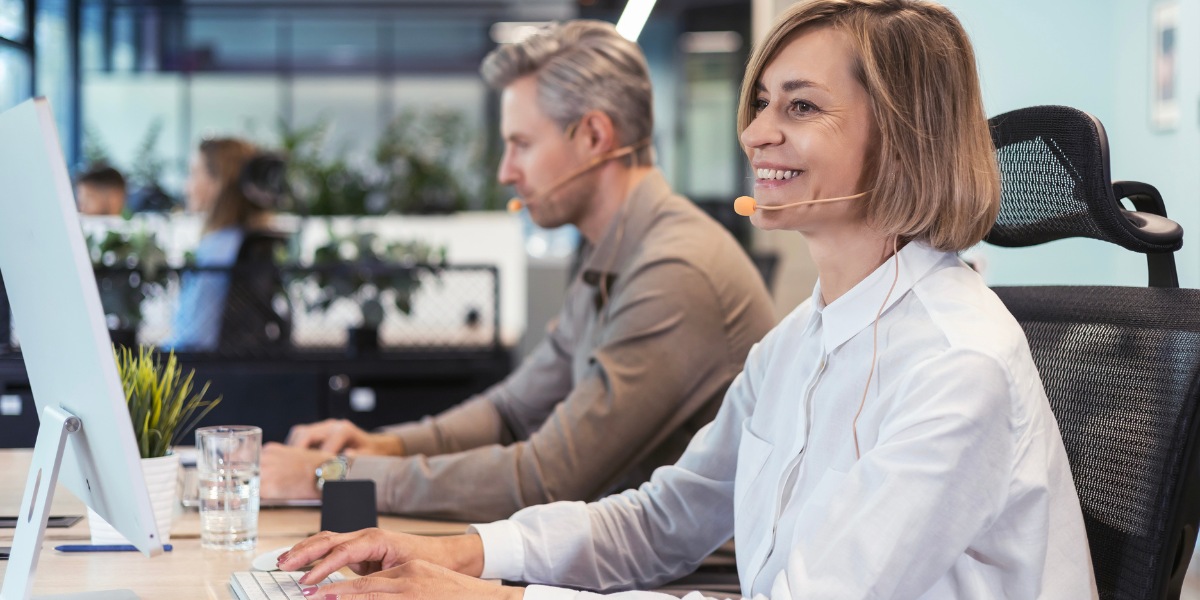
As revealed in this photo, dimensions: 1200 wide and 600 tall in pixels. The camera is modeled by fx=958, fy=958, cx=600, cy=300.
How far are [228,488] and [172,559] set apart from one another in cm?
10

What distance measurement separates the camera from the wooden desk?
99 centimetres

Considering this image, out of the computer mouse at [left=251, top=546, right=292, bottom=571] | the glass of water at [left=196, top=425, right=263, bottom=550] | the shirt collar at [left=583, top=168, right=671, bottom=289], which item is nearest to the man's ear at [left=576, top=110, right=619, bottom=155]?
the shirt collar at [left=583, top=168, right=671, bottom=289]

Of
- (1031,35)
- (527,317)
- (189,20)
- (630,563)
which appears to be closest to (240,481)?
(630,563)

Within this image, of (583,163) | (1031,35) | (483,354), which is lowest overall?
(483,354)

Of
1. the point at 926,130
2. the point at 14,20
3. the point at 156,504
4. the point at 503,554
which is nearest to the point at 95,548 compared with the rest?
the point at 156,504

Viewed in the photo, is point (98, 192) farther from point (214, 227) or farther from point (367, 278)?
point (367, 278)

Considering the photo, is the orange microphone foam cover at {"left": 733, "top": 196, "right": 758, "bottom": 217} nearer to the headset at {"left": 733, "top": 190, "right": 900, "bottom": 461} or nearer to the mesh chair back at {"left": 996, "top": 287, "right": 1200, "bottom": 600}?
the headset at {"left": 733, "top": 190, "right": 900, "bottom": 461}

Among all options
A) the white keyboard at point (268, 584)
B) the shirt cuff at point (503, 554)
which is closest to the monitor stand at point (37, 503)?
the white keyboard at point (268, 584)

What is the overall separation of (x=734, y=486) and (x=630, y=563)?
0.16 meters

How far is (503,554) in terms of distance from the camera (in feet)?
3.59

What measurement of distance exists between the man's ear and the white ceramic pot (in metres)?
0.90

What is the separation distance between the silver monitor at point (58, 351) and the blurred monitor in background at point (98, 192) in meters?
3.05

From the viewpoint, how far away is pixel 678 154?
18.1 ft

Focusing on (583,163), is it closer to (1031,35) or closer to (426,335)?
(1031,35)
